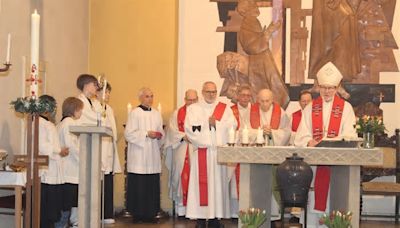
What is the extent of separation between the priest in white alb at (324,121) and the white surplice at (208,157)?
1339 millimetres

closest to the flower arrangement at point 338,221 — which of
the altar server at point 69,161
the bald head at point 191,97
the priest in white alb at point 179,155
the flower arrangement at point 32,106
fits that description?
the flower arrangement at point 32,106

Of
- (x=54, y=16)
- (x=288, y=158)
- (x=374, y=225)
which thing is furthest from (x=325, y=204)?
(x=54, y=16)

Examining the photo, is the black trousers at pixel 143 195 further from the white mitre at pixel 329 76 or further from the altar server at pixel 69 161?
the white mitre at pixel 329 76

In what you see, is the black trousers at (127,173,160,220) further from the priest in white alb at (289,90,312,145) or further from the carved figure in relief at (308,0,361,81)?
the carved figure in relief at (308,0,361,81)

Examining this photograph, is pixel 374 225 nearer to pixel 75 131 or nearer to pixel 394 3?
pixel 394 3

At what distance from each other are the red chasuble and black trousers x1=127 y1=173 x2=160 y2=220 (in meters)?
3.05

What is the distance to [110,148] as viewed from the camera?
10.0m

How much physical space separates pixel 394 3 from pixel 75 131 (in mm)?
6843

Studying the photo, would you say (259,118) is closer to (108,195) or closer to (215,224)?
(215,224)

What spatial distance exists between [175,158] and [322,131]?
3212 millimetres

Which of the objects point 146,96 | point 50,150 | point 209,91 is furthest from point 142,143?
point 50,150

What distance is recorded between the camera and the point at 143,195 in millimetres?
10438

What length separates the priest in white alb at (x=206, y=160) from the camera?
30.0ft

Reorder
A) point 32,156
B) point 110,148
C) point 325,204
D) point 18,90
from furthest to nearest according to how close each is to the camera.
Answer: point 110,148, point 18,90, point 325,204, point 32,156
